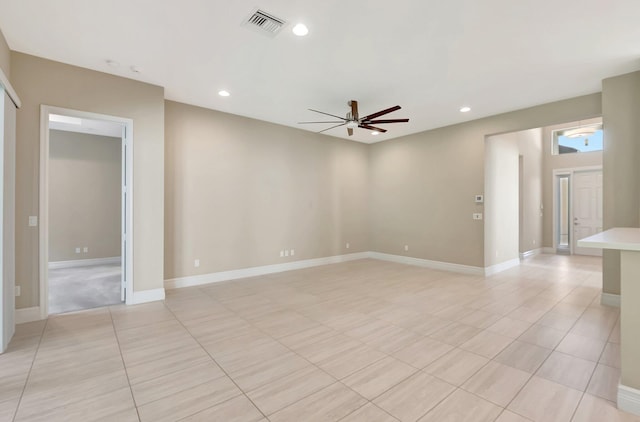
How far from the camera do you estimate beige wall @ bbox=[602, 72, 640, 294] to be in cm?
378

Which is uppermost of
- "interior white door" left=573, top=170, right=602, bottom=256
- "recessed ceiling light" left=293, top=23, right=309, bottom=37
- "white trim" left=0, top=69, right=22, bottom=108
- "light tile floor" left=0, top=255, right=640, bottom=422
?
"recessed ceiling light" left=293, top=23, right=309, bottom=37

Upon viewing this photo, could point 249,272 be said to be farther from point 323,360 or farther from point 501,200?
point 501,200

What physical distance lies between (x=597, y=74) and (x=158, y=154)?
245 inches

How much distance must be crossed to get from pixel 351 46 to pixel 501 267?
18.5ft

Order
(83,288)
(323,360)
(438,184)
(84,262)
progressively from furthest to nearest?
(84,262), (438,184), (83,288), (323,360)

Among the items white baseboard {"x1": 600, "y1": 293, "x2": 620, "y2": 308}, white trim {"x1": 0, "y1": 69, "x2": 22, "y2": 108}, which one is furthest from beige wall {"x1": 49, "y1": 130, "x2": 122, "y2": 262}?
white baseboard {"x1": 600, "y1": 293, "x2": 620, "y2": 308}

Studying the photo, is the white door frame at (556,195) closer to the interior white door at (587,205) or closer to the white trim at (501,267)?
the interior white door at (587,205)

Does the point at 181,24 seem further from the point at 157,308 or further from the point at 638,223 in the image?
the point at 638,223

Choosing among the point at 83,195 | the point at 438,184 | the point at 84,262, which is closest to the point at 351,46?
the point at 438,184

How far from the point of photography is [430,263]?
652 cm

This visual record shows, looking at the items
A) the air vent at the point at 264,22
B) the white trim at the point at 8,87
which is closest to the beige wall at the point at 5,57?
the white trim at the point at 8,87

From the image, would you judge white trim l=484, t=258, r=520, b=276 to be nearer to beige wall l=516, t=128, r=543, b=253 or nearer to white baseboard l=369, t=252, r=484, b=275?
white baseboard l=369, t=252, r=484, b=275

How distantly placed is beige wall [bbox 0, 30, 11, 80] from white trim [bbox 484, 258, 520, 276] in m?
7.74

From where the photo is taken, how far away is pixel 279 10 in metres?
2.57
